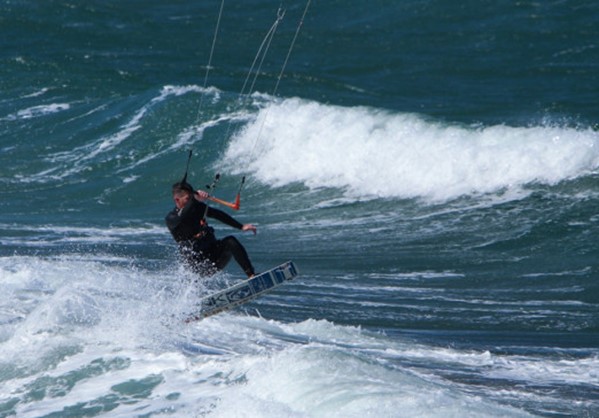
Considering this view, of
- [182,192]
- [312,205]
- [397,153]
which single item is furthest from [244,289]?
[397,153]

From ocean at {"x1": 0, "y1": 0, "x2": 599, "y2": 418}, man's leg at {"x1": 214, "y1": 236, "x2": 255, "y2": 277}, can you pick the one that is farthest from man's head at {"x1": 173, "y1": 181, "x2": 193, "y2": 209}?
ocean at {"x1": 0, "y1": 0, "x2": 599, "y2": 418}

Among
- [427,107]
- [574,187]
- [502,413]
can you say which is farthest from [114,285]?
[427,107]

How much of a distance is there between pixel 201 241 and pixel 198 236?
0.06 metres

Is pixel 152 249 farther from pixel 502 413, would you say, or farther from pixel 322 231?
pixel 502 413

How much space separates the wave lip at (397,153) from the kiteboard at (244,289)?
332 inches

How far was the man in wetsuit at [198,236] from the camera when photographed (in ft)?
38.5

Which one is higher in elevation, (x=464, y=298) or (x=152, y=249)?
(x=152, y=249)

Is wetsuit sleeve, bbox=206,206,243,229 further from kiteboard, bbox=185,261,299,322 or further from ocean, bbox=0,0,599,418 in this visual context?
ocean, bbox=0,0,599,418

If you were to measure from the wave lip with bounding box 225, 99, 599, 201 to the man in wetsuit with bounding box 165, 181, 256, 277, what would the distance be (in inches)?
329

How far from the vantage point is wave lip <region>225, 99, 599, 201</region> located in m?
19.9

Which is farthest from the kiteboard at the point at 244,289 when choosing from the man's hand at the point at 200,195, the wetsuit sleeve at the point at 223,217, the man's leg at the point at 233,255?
the man's hand at the point at 200,195

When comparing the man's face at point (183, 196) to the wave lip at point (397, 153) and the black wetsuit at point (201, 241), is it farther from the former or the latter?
the wave lip at point (397, 153)

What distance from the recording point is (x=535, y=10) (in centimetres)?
3022

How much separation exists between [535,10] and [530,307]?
727 inches
